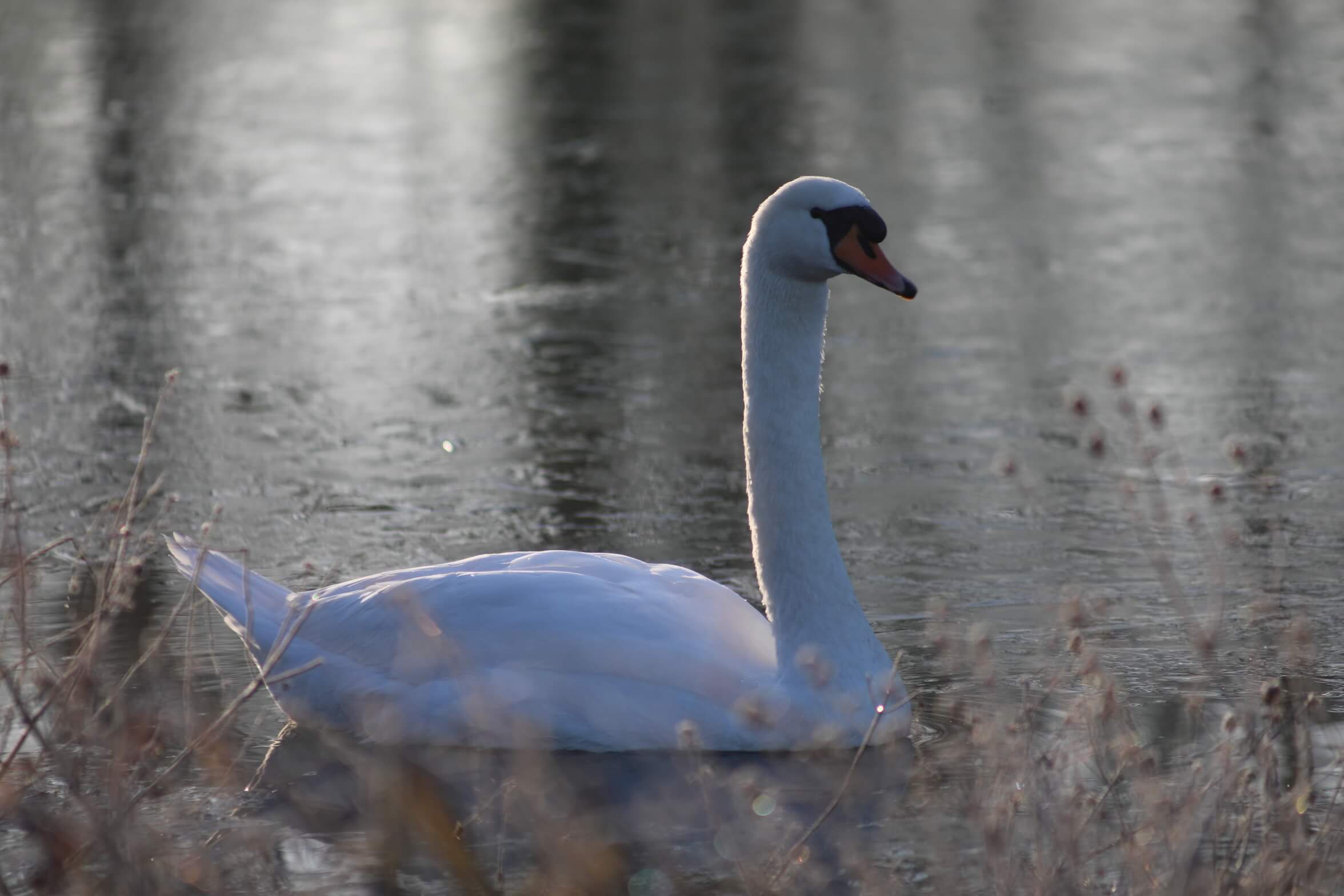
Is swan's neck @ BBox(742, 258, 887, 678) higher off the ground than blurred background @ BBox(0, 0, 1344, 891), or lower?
higher

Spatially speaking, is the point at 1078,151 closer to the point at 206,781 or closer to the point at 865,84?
the point at 865,84

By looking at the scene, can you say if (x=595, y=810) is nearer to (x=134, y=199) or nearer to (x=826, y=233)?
(x=826, y=233)

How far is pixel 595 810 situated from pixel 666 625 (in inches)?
19.2

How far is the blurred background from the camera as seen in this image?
22.7 ft

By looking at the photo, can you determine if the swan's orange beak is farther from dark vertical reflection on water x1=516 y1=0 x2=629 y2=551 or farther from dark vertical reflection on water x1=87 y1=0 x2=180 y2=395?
dark vertical reflection on water x1=87 y1=0 x2=180 y2=395

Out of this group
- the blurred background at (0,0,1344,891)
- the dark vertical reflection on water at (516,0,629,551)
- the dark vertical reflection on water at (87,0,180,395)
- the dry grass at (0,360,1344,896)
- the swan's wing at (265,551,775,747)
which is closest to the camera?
the dry grass at (0,360,1344,896)

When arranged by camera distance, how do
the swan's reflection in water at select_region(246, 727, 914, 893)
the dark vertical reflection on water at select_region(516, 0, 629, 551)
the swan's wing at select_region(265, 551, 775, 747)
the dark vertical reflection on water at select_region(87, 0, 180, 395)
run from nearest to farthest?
1. the swan's reflection in water at select_region(246, 727, 914, 893)
2. the swan's wing at select_region(265, 551, 775, 747)
3. the dark vertical reflection on water at select_region(516, 0, 629, 551)
4. the dark vertical reflection on water at select_region(87, 0, 180, 395)

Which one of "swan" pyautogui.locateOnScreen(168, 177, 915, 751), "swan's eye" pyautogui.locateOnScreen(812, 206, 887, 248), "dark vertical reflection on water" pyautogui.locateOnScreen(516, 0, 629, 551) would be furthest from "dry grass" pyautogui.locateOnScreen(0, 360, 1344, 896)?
"dark vertical reflection on water" pyautogui.locateOnScreen(516, 0, 629, 551)

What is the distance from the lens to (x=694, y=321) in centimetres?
1083

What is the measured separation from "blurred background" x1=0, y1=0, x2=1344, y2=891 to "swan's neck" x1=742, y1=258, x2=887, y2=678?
0.48 metres

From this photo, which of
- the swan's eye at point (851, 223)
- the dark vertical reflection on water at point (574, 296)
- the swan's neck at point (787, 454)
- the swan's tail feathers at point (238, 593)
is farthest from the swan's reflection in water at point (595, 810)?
the dark vertical reflection on water at point (574, 296)

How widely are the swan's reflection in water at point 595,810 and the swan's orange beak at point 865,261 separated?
1.15 m

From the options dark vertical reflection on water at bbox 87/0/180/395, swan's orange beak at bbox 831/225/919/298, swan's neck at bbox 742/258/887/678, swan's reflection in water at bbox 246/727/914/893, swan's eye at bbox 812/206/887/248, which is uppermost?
swan's eye at bbox 812/206/887/248

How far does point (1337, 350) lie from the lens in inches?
383
